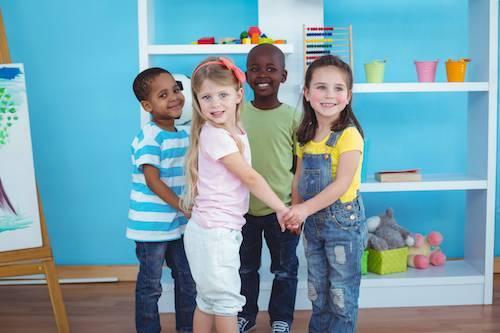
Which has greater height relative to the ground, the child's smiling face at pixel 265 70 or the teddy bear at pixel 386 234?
the child's smiling face at pixel 265 70

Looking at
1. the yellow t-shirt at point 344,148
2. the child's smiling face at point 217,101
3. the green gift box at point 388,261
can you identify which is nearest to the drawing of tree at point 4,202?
the child's smiling face at point 217,101

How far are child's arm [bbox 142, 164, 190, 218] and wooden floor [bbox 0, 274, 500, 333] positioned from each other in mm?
602

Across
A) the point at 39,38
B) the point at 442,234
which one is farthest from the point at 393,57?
the point at 39,38

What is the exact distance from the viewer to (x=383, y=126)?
304 centimetres

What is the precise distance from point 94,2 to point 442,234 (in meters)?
1.99

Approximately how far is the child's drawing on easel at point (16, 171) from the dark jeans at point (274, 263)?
2.58ft

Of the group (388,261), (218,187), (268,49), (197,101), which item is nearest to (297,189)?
(218,187)

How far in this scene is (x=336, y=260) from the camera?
195 cm

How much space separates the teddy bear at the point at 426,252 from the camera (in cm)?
282

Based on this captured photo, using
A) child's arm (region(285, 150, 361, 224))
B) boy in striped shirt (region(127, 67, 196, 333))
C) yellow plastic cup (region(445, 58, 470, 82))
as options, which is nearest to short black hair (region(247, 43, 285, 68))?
boy in striped shirt (region(127, 67, 196, 333))

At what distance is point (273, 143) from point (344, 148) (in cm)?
42

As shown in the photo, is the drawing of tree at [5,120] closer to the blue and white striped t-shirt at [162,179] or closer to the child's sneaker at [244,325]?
the blue and white striped t-shirt at [162,179]

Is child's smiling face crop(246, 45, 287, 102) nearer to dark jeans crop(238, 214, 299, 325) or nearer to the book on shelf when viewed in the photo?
dark jeans crop(238, 214, 299, 325)

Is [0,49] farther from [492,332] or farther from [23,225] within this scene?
[492,332]
